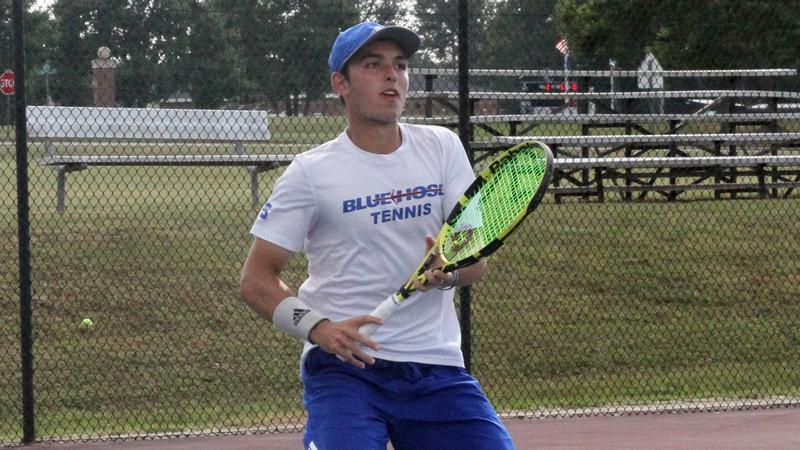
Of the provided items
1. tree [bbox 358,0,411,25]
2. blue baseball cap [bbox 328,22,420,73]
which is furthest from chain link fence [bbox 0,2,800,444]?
blue baseball cap [bbox 328,22,420,73]

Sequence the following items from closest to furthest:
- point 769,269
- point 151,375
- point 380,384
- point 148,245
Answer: point 380,384
point 151,375
point 148,245
point 769,269

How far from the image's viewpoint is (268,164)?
28.9ft

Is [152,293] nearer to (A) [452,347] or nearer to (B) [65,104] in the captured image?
(B) [65,104]

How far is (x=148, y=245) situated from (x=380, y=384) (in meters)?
6.73

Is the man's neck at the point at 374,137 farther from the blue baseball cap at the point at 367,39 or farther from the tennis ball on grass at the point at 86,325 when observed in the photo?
the tennis ball on grass at the point at 86,325

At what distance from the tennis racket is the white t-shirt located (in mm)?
88

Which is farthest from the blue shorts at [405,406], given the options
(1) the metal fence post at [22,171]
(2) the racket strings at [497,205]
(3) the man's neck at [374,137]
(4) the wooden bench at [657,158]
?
(4) the wooden bench at [657,158]

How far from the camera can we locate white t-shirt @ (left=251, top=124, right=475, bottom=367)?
369cm

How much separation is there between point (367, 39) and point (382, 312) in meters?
0.75

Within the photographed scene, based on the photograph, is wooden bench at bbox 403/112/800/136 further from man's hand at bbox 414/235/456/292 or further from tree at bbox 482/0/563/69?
man's hand at bbox 414/235/456/292

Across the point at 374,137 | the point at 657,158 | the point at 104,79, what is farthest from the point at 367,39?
the point at 657,158

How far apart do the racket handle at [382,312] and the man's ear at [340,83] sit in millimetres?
629

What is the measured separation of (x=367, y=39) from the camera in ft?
12.2

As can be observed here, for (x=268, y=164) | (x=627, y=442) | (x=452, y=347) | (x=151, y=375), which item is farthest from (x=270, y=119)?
(x=452, y=347)
